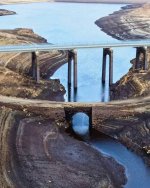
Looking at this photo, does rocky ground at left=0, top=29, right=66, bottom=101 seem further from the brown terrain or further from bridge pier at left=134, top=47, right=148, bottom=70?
bridge pier at left=134, top=47, right=148, bottom=70

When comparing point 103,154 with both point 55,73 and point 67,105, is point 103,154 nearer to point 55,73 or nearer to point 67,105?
point 67,105

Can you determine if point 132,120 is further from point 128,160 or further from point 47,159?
point 47,159

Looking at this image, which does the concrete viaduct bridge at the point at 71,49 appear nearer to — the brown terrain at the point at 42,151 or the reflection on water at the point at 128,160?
the brown terrain at the point at 42,151

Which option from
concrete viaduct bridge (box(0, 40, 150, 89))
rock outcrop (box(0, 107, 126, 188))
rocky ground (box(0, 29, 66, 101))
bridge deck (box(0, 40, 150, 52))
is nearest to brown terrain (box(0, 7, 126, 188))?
rock outcrop (box(0, 107, 126, 188))

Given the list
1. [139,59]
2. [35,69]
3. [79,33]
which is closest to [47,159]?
[35,69]

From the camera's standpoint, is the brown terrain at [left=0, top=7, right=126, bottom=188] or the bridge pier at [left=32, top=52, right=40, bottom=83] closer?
the brown terrain at [left=0, top=7, right=126, bottom=188]

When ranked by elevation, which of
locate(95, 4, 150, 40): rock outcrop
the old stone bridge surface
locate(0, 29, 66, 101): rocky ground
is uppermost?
locate(95, 4, 150, 40): rock outcrop

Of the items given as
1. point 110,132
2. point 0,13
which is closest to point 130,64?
point 110,132
